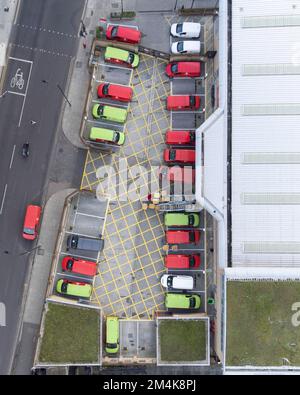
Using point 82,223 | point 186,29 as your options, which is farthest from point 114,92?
point 82,223

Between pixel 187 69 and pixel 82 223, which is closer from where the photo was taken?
pixel 82 223

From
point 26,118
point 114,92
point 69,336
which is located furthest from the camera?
point 26,118

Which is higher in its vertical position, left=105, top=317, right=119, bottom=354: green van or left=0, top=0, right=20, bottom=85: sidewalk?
left=0, top=0, right=20, bottom=85: sidewalk

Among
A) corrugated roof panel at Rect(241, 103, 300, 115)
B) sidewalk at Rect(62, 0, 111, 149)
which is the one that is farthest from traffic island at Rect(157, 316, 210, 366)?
sidewalk at Rect(62, 0, 111, 149)

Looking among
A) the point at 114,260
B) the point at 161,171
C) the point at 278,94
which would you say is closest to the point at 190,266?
the point at 114,260

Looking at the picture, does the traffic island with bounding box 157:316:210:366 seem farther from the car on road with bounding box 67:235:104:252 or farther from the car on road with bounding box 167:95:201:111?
the car on road with bounding box 167:95:201:111

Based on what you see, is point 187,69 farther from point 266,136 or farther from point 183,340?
point 183,340

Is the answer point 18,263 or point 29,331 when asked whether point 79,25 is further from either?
point 29,331
